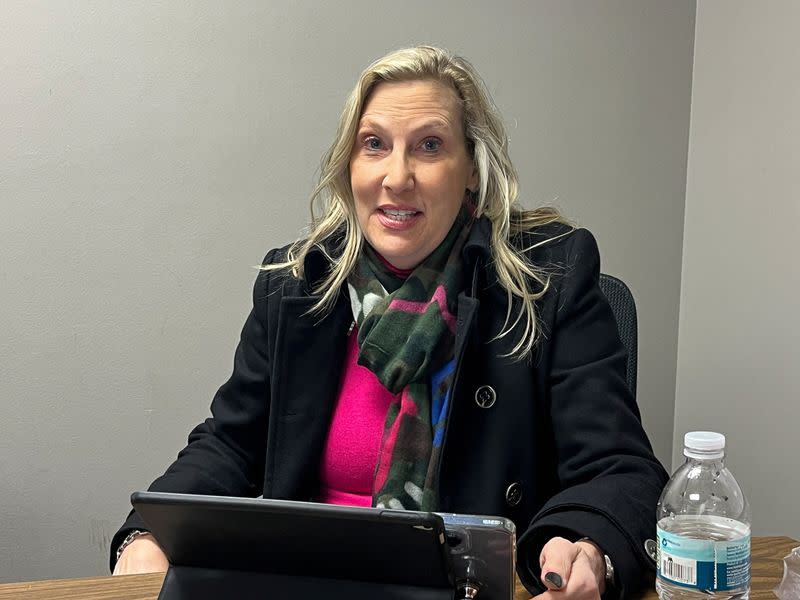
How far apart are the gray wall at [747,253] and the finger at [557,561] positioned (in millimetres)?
1519

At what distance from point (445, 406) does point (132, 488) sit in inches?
47.7

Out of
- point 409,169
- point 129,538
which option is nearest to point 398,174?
point 409,169

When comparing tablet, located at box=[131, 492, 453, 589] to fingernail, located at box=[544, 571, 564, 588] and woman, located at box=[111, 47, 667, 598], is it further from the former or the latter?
woman, located at box=[111, 47, 667, 598]

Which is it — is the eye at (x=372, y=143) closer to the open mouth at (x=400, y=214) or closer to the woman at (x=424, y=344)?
the woman at (x=424, y=344)

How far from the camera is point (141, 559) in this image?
51.1 inches

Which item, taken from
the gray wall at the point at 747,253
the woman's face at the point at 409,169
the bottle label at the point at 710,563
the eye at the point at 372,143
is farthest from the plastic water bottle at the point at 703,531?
the gray wall at the point at 747,253

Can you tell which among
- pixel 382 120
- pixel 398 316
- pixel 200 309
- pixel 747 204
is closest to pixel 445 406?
pixel 398 316

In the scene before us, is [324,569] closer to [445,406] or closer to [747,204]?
[445,406]

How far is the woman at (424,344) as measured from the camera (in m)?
1.50

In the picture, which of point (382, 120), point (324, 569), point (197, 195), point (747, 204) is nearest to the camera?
point (324, 569)

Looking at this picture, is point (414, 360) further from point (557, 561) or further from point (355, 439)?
point (557, 561)

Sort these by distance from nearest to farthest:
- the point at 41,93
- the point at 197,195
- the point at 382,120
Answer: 1. the point at 382,120
2. the point at 41,93
3. the point at 197,195

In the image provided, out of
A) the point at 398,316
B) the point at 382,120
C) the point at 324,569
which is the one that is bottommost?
the point at 324,569

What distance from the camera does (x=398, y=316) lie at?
5.19ft
